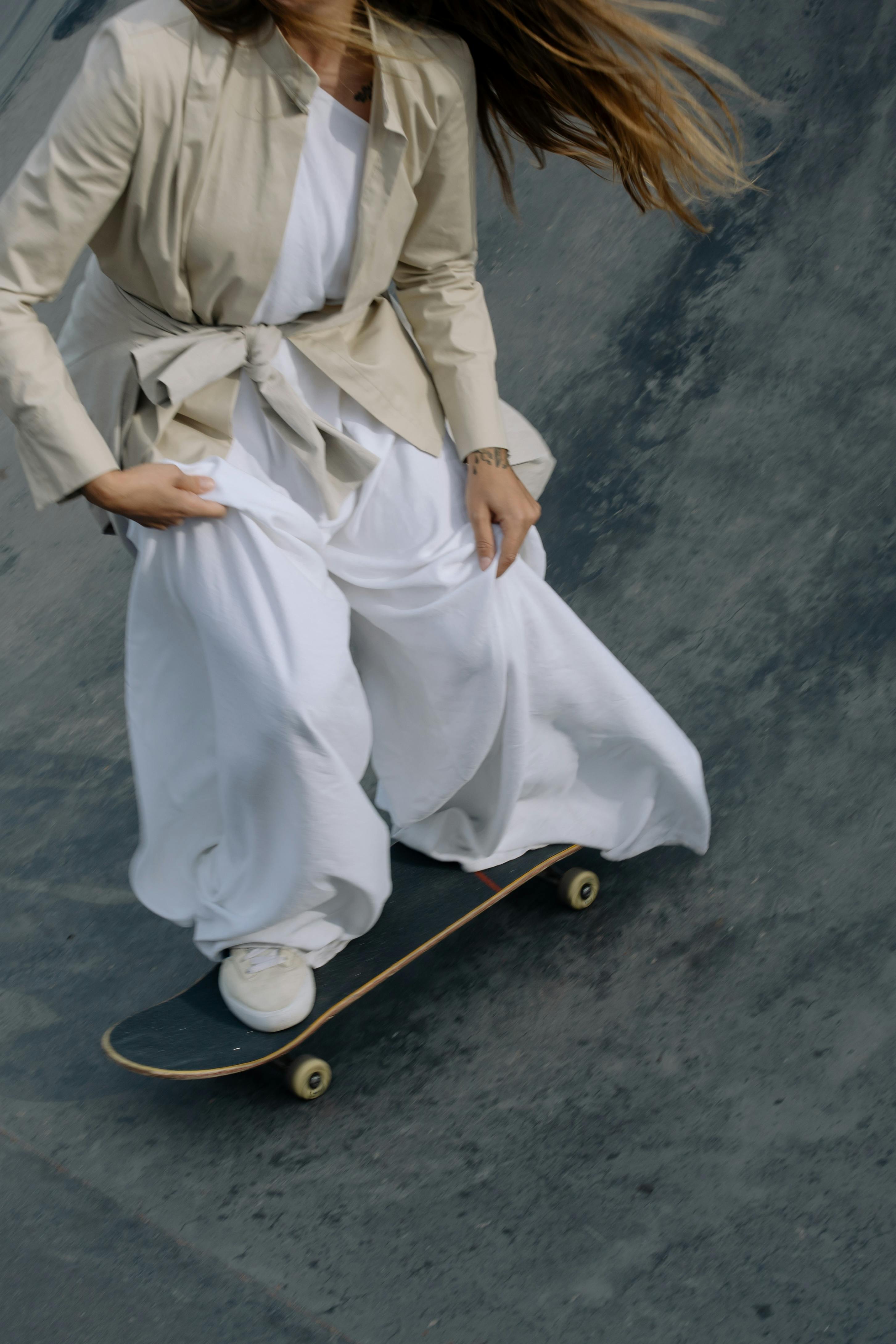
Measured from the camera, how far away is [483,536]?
241 cm

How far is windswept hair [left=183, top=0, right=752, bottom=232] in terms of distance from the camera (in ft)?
7.45

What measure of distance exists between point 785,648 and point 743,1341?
75.7 inches

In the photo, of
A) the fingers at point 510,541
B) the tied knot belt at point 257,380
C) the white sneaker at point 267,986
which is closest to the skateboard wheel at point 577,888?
the white sneaker at point 267,986

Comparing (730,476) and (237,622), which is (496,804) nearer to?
(237,622)

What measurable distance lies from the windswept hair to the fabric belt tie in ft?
1.72

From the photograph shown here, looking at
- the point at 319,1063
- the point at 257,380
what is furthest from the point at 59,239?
the point at 319,1063

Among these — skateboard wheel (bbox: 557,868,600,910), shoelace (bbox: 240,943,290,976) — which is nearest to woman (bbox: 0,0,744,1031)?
shoelace (bbox: 240,943,290,976)

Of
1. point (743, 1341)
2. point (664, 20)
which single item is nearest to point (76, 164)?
point (743, 1341)

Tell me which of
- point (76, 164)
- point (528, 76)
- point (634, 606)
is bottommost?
point (634, 606)

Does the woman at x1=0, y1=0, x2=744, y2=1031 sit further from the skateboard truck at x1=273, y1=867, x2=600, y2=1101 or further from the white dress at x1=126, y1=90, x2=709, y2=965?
the skateboard truck at x1=273, y1=867, x2=600, y2=1101

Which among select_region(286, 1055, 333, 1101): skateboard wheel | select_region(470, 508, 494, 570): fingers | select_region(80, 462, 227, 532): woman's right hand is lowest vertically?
select_region(286, 1055, 333, 1101): skateboard wheel

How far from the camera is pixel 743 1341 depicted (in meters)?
1.89

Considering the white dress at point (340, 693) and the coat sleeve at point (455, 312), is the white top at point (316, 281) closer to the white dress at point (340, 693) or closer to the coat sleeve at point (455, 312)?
the white dress at point (340, 693)

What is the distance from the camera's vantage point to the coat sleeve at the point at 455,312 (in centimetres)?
241
